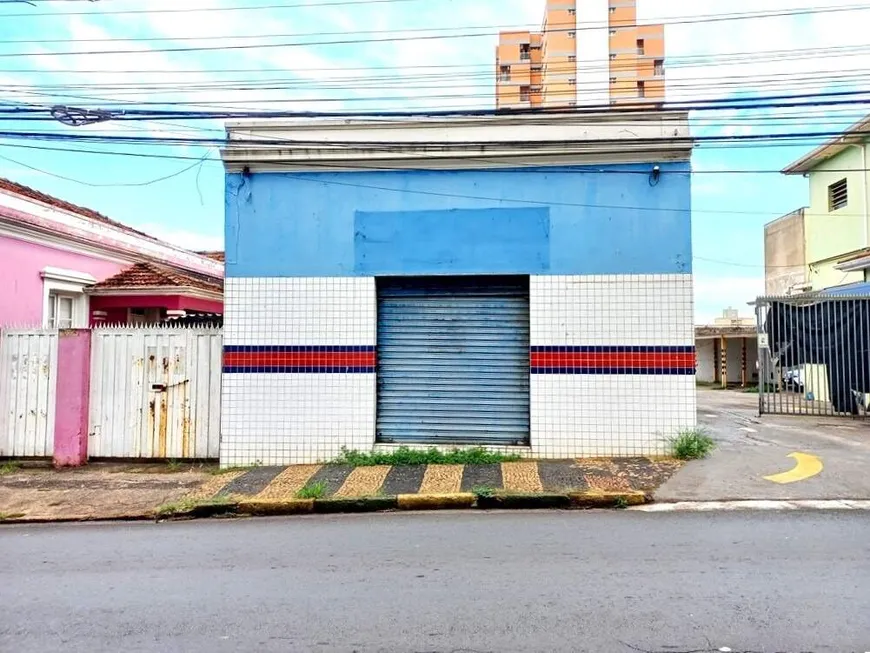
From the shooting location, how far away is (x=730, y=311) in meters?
31.6

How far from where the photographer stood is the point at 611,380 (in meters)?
8.28

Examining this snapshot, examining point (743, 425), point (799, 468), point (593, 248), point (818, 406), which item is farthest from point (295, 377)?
point (818, 406)

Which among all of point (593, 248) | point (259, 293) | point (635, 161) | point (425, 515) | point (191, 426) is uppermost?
point (635, 161)

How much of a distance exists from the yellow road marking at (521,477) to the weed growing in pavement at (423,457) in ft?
0.98

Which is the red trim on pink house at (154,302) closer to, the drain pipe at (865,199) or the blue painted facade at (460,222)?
the blue painted facade at (460,222)

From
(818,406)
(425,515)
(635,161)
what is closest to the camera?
(425,515)

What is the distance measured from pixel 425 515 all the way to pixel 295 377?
317 cm

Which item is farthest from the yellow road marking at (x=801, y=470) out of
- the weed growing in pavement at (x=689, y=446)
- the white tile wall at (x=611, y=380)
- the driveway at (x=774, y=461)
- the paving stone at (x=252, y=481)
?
the paving stone at (x=252, y=481)

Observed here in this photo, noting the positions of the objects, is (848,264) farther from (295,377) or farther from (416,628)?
(416,628)

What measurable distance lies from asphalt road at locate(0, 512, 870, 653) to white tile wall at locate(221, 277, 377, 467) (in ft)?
7.88

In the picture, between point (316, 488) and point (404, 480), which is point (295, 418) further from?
point (404, 480)

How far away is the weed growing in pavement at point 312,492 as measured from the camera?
6.71 meters

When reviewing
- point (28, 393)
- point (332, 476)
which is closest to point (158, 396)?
point (28, 393)

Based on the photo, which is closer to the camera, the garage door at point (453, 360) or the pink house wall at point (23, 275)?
the garage door at point (453, 360)
